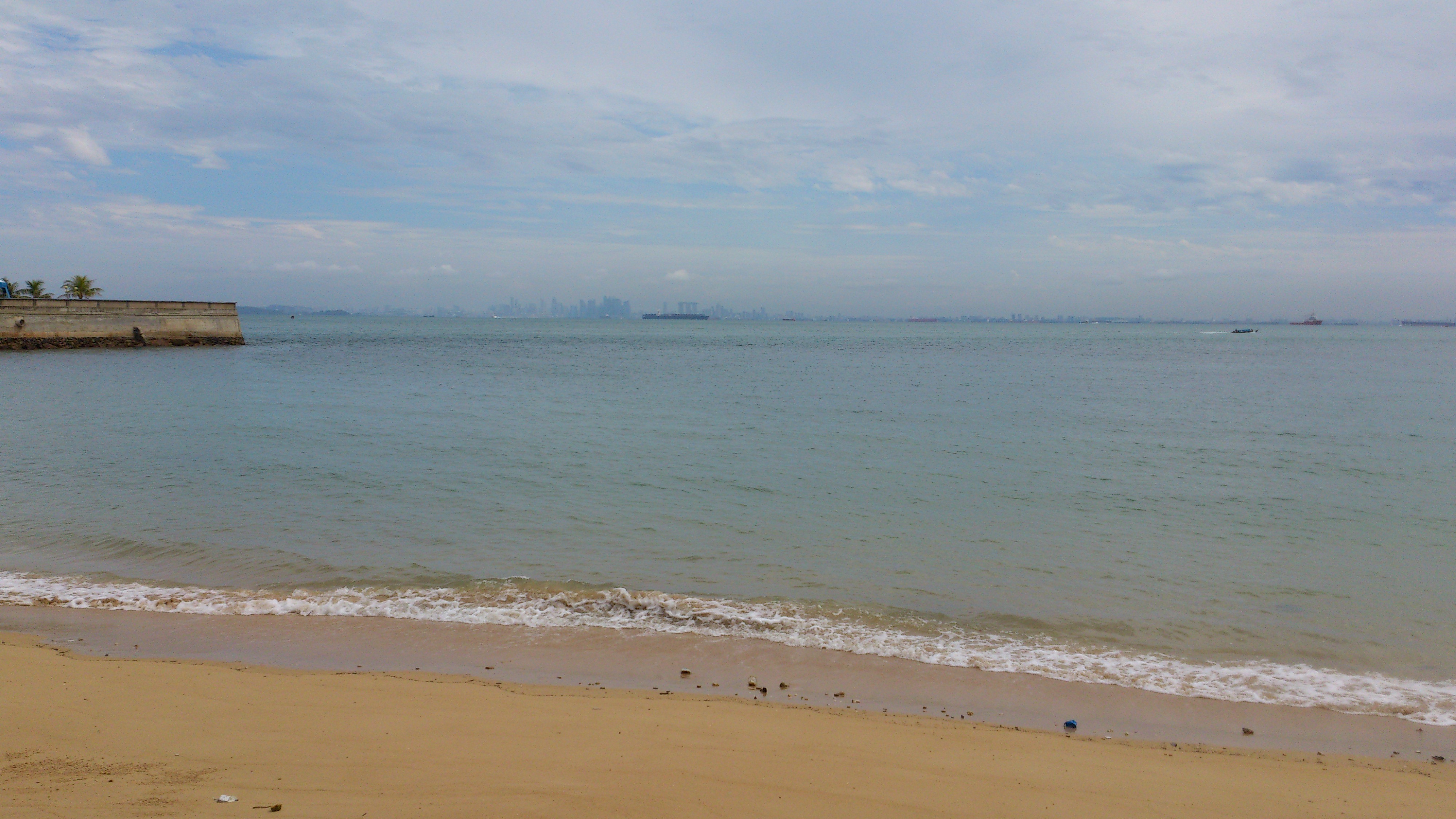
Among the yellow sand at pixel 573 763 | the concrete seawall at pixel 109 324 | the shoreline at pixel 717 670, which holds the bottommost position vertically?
the shoreline at pixel 717 670

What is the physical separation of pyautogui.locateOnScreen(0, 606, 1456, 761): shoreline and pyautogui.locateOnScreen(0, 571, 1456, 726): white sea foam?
0.63ft

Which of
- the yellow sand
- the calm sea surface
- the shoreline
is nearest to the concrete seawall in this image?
the calm sea surface

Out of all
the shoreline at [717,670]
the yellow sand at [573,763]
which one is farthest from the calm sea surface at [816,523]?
the yellow sand at [573,763]

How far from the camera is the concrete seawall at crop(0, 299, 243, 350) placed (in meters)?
56.3

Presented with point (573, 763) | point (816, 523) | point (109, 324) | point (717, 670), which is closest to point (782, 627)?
point (717, 670)

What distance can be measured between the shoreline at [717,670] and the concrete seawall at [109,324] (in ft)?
205

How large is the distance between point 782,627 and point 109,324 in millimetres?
72108

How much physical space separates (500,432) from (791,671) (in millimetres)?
18121

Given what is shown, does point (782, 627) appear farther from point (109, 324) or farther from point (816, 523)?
point (109, 324)

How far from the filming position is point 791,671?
830cm

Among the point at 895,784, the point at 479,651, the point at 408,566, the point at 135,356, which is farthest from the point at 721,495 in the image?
the point at 135,356

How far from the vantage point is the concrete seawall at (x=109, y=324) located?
56312mm

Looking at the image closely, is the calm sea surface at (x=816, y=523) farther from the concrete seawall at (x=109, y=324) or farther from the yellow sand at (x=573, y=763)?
the concrete seawall at (x=109, y=324)

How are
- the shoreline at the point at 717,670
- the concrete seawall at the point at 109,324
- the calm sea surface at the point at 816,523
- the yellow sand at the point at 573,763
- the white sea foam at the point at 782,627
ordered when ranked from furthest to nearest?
the concrete seawall at the point at 109,324
the calm sea surface at the point at 816,523
the white sea foam at the point at 782,627
the shoreline at the point at 717,670
the yellow sand at the point at 573,763
